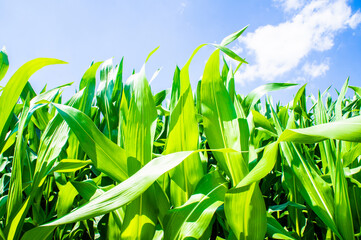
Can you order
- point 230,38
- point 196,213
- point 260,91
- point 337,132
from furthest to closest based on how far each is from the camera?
point 260,91 < point 230,38 < point 196,213 < point 337,132

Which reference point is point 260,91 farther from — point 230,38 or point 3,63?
point 3,63

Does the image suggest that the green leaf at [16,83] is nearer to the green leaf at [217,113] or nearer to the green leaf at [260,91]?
the green leaf at [217,113]

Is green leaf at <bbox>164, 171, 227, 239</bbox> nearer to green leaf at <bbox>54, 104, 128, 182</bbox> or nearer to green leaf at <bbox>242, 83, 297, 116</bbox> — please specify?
green leaf at <bbox>54, 104, 128, 182</bbox>

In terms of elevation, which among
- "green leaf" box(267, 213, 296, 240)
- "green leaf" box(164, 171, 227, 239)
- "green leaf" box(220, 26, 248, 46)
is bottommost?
"green leaf" box(267, 213, 296, 240)

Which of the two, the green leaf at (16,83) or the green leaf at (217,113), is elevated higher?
the green leaf at (16,83)

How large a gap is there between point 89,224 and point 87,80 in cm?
39

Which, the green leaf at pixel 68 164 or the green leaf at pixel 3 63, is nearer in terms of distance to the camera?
the green leaf at pixel 68 164

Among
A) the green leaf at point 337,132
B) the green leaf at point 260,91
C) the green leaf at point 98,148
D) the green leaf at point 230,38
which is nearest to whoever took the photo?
the green leaf at point 337,132

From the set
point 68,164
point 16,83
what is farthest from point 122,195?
point 16,83

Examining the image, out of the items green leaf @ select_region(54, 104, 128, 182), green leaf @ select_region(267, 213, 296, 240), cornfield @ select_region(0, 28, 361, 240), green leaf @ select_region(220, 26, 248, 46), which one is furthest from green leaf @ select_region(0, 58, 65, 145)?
green leaf @ select_region(267, 213, 296, 240)

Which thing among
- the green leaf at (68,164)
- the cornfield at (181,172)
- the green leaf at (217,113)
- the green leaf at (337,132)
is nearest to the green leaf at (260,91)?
the cornfield at (181,172)

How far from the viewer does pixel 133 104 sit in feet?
1.39

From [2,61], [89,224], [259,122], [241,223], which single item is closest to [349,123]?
[241,223]

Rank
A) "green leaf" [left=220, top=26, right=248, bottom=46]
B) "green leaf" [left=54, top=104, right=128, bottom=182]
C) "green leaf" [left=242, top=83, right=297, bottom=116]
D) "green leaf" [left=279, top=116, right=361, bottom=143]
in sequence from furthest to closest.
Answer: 1. "green leaf" [left=242, top=83, right=297, bottom=116]
2. "green leaf" [left=220, top=26, right=248, bottom=46]
3. "green leaf" [left=54, top=104, right=128, bottom=182]
4. "green leaf" [left=279, top=116, right=361, bottom=143]
